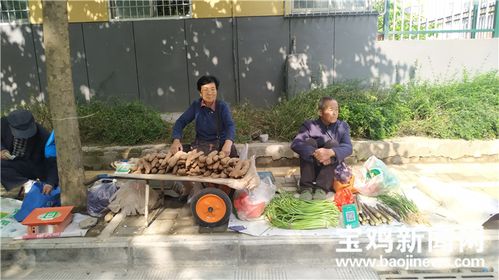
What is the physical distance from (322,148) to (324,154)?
13 cm

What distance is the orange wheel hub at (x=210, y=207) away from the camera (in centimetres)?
369

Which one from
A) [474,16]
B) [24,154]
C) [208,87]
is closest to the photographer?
[208,87]

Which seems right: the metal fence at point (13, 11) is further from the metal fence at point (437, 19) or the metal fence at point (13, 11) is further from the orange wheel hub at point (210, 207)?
the metal fence at point (437, 19)

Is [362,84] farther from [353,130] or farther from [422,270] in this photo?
[422,270]

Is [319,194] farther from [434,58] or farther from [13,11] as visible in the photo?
[13,11]

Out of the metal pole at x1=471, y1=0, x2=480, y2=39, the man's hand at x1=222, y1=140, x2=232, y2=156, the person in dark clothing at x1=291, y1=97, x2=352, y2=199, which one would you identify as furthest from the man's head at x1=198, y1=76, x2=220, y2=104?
the metal pole at x1=471, y1=0, x2=480, y2=39

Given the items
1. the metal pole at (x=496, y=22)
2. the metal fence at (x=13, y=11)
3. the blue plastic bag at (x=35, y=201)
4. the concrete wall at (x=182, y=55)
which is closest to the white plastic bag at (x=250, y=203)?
the blue plastic bag at (x=35, y=201)

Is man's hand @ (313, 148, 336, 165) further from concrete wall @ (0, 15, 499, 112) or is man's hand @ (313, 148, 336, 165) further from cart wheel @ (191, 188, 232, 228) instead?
concrete wall @ (0, 15, 499, 112)

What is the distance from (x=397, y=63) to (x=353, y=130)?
9.54 ft

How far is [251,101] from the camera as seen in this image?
8.49 m

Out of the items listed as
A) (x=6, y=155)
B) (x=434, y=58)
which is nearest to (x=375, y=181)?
(x=6, y=155)

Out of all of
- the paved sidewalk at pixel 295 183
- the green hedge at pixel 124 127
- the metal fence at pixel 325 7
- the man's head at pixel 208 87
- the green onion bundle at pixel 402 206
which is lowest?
the paved sidewalk at pixel 295 183

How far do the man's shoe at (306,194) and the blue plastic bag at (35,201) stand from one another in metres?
2.77

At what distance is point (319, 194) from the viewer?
4.20 metres
